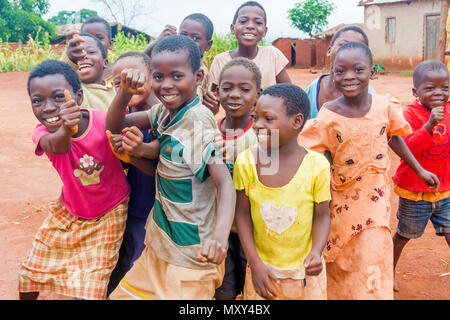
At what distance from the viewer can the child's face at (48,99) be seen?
2.42 m

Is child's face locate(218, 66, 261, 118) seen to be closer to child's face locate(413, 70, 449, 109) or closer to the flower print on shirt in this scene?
the flower print on shirt

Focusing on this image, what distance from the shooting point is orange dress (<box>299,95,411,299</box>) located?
8.55ft

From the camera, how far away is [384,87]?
14734 mm

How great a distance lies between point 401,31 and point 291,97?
19.8m

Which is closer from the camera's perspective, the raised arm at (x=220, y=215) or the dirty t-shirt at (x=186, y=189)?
the raised arm at (x=220, y=215)

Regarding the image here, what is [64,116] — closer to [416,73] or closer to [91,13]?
[416,73]

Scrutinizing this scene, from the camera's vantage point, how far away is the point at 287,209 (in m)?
2.26

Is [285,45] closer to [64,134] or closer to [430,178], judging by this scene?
[430,178]

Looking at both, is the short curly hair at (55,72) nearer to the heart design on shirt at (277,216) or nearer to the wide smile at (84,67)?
the wide smile at (84,67)

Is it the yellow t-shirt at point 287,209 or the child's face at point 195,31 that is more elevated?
the child's face at point 195,31

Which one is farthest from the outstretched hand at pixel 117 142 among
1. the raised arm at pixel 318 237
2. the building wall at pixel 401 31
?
the building wall at pixel 401 31

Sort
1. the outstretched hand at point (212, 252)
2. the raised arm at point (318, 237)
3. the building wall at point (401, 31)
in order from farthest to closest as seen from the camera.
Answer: the building wall at point (401, 31) → the raised arm at point (318, 237) → the outstretched hand at point (212, 252)

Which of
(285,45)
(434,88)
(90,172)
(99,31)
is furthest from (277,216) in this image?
(285,45)
